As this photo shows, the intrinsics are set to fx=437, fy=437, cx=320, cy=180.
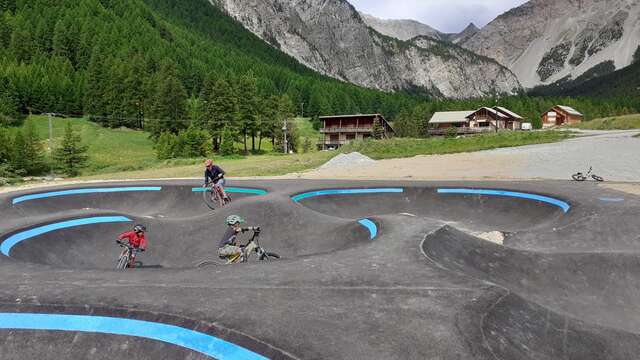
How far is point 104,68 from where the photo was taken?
117m

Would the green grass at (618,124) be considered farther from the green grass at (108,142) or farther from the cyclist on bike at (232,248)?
the cyclist on bike at (232,248)

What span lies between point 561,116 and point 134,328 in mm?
158241

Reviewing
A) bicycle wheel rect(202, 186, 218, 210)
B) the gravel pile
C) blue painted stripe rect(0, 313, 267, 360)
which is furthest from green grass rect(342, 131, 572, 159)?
blue painted stripe rect(0, 313, 267, 360)

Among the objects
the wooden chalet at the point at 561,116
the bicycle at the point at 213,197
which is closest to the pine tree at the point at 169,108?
the bicycle at the point at 213,197

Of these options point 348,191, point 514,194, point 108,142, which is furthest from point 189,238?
point 108,142

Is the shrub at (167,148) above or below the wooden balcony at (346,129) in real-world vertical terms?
below

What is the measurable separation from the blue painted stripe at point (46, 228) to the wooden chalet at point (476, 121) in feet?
352

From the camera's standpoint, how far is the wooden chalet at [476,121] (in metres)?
112

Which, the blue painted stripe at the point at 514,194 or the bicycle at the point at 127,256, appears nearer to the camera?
the bicycle at the point at 127,256

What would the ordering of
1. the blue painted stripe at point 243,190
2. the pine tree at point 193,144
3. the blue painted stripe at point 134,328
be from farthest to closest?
the pine tree at point 193,144
the blue painted stripe at point 243,190
the blue painted stripe at point 134,328

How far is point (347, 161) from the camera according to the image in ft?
Answer: 139

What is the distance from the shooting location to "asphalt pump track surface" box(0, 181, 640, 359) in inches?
196

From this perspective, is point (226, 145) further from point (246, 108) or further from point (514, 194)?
point (514, 194)

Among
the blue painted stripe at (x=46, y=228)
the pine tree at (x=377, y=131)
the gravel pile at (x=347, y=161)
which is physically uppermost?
the pine tree at (x=377, y=131)
